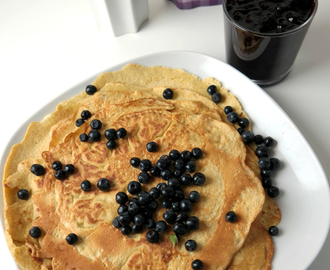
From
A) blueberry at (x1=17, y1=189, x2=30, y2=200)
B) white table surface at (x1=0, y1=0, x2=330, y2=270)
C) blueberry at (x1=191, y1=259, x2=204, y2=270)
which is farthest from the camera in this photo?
white table surface at (x1=0, y1=0, x2=330, y2=270)

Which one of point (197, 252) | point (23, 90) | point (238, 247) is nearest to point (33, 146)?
point (23, 90)

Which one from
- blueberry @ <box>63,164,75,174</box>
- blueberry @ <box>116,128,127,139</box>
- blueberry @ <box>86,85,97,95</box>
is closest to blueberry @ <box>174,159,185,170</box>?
blueberry @ <box>116,128,127,139</box>

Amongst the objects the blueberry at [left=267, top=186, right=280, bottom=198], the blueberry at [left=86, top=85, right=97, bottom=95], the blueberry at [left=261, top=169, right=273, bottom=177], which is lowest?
the blueberry at [left=267, top=186, right=280, bottom=198]

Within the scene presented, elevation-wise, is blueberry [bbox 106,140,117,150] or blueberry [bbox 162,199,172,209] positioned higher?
blueberry [bbox 106,140,117,150]

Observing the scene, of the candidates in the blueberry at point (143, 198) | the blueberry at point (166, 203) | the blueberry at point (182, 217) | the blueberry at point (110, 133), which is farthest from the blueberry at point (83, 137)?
the blueberry at point (182, 217)

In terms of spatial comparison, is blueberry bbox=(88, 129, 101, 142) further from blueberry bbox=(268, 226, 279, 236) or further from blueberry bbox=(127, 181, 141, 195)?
blueberry bbox=(268, 226, 279, 236)

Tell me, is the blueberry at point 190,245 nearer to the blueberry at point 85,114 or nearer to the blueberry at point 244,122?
the blueberry at point 244,122

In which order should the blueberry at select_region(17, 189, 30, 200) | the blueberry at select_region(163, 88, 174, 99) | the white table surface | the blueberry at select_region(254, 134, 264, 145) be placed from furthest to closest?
the white table surface, the blueberry at select_region(163, 88, 174, 99), the blueberry at select_region(254, 134, 264, 145), the blueberry at select_region(17, 189, 30, 200)
